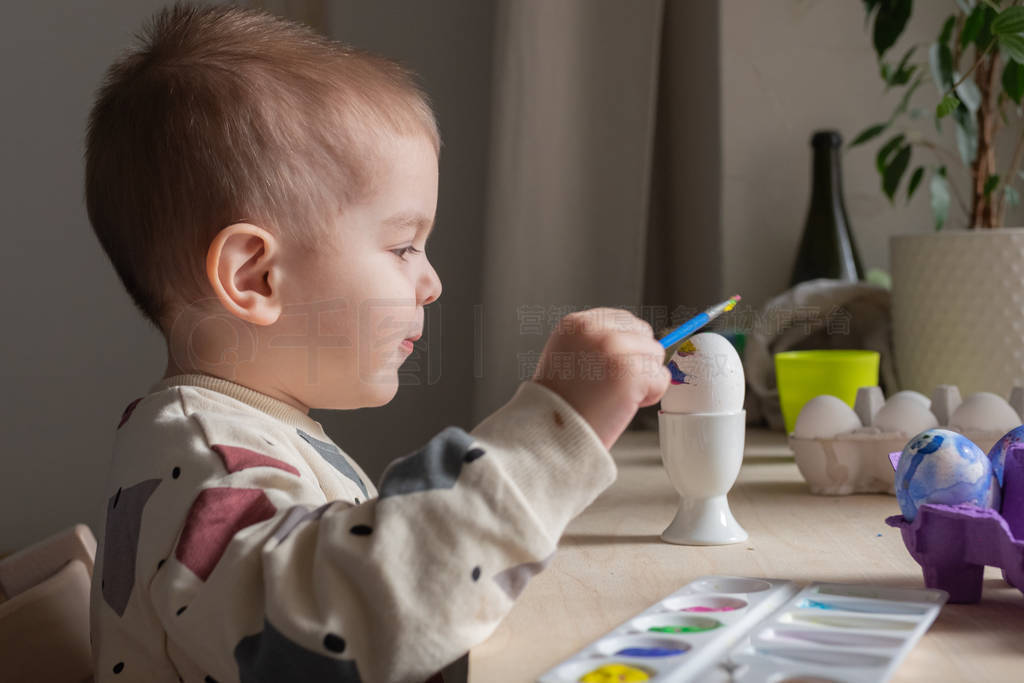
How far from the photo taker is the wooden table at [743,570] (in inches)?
19.6

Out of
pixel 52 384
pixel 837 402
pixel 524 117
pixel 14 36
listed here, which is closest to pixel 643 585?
pixel 837 402

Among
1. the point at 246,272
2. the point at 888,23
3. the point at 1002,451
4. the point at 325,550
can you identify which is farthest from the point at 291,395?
the point at 888,23

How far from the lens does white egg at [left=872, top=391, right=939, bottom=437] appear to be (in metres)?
0.89

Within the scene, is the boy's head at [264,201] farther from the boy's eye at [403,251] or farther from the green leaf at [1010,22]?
the green leaf at [1010,22]

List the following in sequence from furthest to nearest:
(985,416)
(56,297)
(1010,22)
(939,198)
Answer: (56,297), (939,198), (1010,22), (985,416)

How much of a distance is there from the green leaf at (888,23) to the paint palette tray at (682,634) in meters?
0.80

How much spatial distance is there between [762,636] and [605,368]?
0.16 meters

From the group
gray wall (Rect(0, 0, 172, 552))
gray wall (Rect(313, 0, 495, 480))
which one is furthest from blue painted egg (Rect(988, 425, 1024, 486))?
gray wall (Rect(0, 0, 172, 552))

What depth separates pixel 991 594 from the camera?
1.94 ft

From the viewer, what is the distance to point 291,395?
70 cm

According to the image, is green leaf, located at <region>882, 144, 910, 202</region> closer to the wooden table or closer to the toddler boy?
the wooden table

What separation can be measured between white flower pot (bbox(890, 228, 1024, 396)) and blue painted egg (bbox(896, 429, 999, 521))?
0.52 meters

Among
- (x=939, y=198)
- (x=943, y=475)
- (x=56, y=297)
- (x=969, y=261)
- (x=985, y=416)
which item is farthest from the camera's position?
(x=56, y=297)

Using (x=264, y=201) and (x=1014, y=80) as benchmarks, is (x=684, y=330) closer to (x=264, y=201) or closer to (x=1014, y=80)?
(x=264, y=201)
